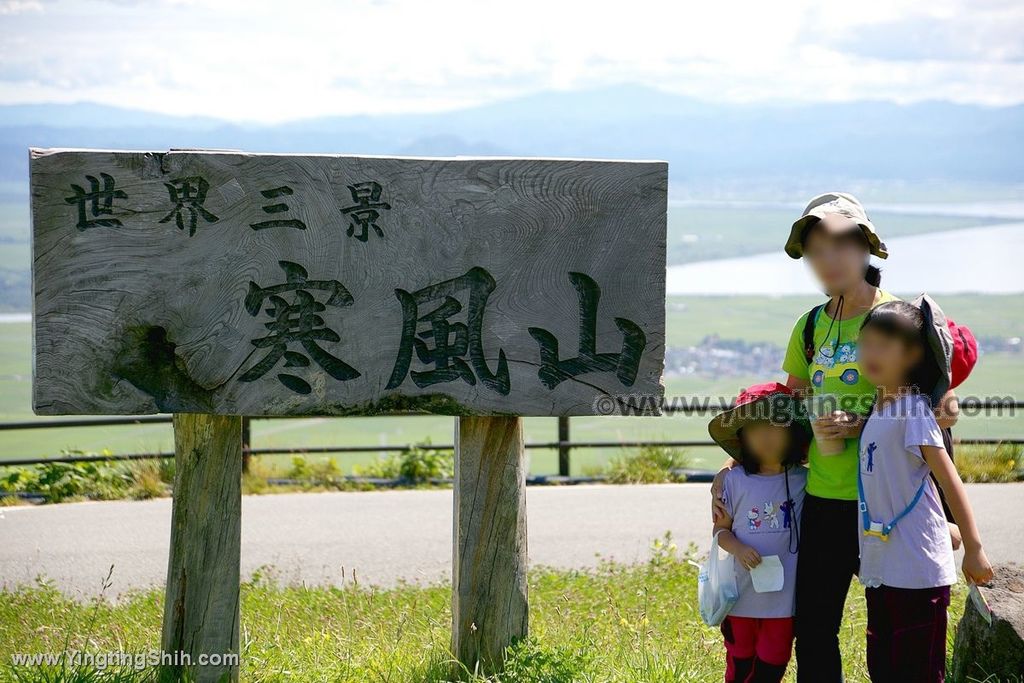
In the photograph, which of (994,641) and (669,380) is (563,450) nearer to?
(994,641)

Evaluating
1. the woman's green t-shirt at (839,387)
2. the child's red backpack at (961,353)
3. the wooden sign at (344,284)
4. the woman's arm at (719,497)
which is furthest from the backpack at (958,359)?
the wooden sign at (344,284)

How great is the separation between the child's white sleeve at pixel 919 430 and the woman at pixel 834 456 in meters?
0.16

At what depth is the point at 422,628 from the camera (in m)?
4.72

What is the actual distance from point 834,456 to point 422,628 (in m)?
2.18

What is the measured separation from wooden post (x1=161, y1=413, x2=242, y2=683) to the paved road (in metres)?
2.13

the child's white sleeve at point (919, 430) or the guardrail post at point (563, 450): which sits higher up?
the child's white sleeve at point (919, 430)

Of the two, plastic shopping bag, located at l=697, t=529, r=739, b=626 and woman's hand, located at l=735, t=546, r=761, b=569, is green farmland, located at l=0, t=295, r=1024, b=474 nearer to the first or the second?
plastic shopping bag, located at l=697, t=529, r=739, b=626

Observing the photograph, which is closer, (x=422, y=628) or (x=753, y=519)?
(x=753, y=519)

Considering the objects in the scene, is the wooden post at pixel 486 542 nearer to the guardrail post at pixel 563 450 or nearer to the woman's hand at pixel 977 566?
the woman's hand at pixel 977 566

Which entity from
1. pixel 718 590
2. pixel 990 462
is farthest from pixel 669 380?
pixel 718 590

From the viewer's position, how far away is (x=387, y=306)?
3660 mm

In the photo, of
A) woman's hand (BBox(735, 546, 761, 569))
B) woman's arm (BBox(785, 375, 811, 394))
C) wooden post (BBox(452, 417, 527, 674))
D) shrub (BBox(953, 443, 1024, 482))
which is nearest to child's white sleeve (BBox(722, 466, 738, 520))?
A: woman's hand (BBox(735, 546, 761, 569))

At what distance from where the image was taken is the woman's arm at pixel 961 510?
3.14 meters

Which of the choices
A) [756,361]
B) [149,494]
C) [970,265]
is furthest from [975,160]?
[149,494]
